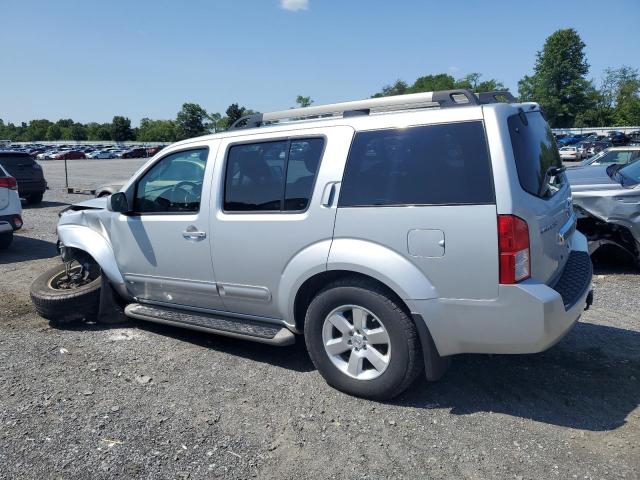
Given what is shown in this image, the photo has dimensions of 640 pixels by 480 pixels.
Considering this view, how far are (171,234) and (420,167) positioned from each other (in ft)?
7.15

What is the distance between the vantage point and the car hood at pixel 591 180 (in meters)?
6.74

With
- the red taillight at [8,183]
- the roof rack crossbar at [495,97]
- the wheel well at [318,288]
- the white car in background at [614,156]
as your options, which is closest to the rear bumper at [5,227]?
the red taillight at [8,183]

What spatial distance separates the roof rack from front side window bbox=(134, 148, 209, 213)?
63 cm

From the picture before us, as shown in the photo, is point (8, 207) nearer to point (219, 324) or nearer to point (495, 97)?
point (219, 324)

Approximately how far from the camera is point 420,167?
330 cm

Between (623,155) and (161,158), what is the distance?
39.0 feet

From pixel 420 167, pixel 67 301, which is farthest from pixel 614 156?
pixel 67 301

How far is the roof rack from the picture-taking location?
357 centimetres

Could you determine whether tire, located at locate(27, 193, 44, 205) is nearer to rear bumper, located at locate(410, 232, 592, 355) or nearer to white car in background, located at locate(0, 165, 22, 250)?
white car in background, located at locate(0, 165, 22, 250)

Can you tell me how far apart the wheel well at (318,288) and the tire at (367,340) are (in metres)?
0.02

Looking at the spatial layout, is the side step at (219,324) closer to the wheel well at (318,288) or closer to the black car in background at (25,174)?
the wheel well at (318,288)

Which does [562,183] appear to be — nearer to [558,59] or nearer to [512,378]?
[512,378]

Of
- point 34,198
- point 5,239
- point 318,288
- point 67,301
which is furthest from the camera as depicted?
point 34,198

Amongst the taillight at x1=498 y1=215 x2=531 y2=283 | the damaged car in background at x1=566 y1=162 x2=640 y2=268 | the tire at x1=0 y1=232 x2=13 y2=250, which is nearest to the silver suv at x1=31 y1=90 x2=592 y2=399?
the taillight at x1=498 y1=215 x2=531 y2=283
